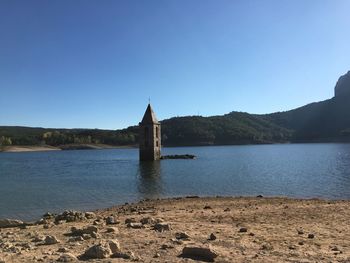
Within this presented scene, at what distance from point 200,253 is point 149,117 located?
264ft

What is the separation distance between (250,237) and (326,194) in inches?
811

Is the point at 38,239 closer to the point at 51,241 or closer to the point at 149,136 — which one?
the point at 51,241

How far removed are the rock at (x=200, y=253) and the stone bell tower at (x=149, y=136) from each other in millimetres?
78414

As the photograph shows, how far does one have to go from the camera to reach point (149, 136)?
89.0m

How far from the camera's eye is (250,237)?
40.5 feet

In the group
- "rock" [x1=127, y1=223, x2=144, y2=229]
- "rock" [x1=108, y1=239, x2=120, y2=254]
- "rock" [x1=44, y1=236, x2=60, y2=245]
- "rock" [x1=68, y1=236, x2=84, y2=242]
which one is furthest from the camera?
"rock" [x1=127, y1=223, x2=144, y2=229]

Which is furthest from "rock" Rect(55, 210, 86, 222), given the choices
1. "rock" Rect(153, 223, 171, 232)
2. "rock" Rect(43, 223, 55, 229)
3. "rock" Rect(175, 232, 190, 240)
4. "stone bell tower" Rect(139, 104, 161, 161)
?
"stone bell tower" Rect(139, 104, 161, 161)

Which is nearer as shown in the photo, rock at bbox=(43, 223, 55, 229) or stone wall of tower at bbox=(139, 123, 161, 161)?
rock at bbox=(43, 223, 55, 229)

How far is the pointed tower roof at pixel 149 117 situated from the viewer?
89.4 m

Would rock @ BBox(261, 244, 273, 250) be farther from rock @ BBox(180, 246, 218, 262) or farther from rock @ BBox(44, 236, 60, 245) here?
rock @ BBox(44, 236, 60, 245)

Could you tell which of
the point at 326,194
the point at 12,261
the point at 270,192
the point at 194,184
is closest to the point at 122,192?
the point at 194,184

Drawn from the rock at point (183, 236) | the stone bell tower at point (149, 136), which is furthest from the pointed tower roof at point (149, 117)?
the rock at point (183, 236)

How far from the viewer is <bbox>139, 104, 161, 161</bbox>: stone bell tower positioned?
8882 cm

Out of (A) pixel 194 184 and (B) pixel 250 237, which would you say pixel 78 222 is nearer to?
(B) pixel 250 237
